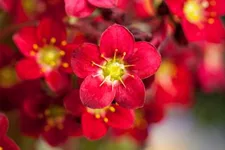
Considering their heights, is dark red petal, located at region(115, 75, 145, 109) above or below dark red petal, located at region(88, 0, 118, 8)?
below

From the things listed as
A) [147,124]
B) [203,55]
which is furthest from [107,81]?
[203,55]

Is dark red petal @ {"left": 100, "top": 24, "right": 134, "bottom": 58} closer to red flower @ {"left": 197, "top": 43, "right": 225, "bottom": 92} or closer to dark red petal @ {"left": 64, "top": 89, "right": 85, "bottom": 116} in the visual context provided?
dark red petal @ {"left": 64, "top": 89, "right": 85, "bottom": 116}

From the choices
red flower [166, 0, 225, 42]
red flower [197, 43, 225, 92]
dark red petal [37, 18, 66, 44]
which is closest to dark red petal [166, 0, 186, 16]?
red flower [166, 0, 225, 42]

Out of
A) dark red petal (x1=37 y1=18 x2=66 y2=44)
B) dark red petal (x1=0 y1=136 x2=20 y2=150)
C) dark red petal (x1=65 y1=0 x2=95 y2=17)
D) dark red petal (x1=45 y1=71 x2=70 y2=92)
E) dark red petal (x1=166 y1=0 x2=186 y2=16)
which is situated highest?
dark red petal (x1=65 y1=0 x2=95 y2=17)

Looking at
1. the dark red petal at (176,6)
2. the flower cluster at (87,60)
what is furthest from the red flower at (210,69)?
the dark red petal at (176,6)

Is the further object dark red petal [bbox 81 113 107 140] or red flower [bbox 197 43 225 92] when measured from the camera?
red flower [bbox 197 43 225 92]

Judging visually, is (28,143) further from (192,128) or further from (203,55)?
(192,128)
